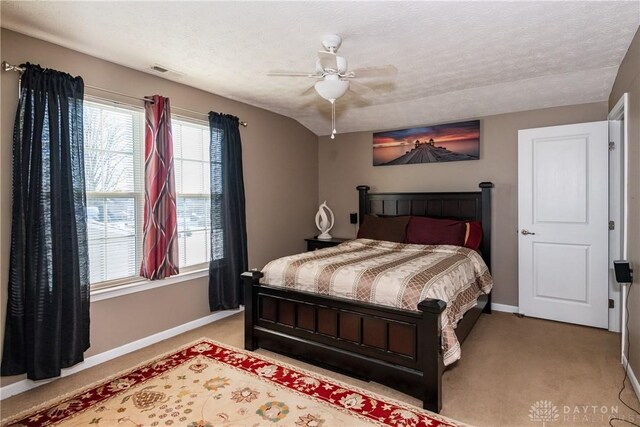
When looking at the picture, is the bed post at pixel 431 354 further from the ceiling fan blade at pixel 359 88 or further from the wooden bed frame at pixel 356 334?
the ceiling fan blade at pixel 359 88

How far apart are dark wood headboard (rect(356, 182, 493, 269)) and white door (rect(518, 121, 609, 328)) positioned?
35cm

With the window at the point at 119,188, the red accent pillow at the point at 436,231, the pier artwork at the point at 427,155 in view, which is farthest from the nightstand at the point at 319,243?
Answer: the window at the point at 119,188

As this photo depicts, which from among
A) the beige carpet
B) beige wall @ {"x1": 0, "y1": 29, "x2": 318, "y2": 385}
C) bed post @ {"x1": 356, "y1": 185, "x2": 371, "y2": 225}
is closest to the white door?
the beige carpet

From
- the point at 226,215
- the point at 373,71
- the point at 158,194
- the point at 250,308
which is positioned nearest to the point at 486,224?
the point at 373,71

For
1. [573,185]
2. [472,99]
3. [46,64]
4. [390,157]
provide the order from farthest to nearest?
[390,157]
[472,99]
[573,185]
[46,64]

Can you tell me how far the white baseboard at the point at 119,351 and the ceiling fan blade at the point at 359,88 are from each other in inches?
110

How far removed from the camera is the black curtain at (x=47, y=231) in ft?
7.84

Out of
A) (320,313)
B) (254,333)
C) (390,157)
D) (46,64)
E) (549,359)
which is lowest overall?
(549,359)

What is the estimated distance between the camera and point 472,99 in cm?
402

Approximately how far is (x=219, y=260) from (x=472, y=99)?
131 inches

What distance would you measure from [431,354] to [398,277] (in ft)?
1.77

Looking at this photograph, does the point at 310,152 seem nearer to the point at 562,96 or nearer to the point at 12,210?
the point at 562,96

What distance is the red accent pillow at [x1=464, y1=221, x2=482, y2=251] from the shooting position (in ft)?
12.9

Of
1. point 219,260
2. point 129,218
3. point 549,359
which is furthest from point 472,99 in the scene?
point 129,218
